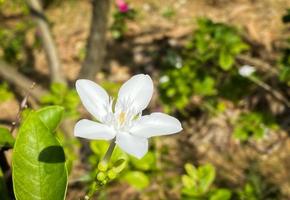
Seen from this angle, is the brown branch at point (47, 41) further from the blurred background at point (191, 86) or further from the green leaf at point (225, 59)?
the green leaf at point (225, 59)

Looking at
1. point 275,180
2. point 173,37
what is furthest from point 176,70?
point 173,37

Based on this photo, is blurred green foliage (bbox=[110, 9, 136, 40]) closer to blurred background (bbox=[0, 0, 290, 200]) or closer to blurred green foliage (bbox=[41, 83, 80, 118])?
blurred background (bbox=[0, 0, 290, 200])

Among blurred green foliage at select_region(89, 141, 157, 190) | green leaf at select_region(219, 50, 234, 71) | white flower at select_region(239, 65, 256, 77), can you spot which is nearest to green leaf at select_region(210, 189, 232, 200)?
blurred green foliage at select_region(89, 141, 157, 190)

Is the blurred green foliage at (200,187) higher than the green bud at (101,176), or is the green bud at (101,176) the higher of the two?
the green bud at (101,176)

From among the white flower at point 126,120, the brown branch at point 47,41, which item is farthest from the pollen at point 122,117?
the brown branch at point 47,41

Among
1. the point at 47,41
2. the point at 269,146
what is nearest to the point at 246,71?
Answer: the point at 269,146

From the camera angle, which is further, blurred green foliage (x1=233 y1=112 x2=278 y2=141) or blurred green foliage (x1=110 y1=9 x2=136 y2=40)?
blurred green foliage (x1=110 y1=9 x2=136 y2=40)

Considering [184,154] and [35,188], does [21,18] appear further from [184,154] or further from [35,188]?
[35,188]
